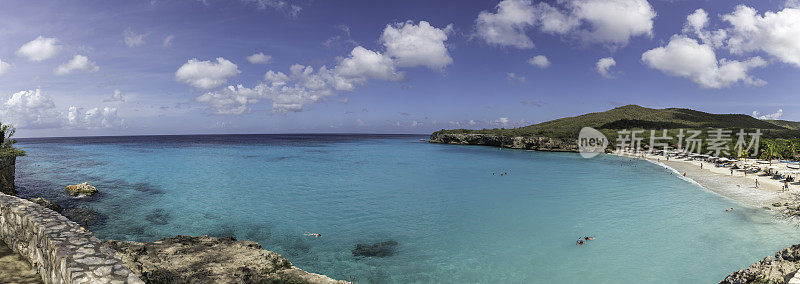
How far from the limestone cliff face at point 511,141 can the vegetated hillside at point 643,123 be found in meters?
4.55

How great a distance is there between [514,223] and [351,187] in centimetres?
1958

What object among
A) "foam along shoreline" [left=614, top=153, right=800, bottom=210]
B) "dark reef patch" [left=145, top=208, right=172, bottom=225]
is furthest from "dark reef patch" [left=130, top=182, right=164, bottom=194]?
"foam along shoreline" [left=614, top=153, right=800, bottom=210]

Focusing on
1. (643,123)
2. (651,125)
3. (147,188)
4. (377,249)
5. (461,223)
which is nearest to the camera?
(377,249)

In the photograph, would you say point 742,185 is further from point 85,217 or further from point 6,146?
point 6,146

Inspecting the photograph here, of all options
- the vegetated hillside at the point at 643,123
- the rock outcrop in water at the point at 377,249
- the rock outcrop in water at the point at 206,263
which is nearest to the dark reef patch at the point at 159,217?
the rock outcrop in water at the point at 206,263

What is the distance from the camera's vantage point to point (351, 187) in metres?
35.8

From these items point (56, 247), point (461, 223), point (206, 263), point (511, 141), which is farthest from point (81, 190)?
point (511, 141)

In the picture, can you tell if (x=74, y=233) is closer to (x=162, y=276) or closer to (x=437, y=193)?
(x=162, y=276)

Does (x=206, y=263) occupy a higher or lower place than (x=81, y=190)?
higher

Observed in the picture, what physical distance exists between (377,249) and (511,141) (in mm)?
104629

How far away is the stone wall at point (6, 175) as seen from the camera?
80.0ft

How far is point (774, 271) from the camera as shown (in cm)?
826

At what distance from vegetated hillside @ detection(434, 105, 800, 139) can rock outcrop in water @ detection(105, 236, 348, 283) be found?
10731cm

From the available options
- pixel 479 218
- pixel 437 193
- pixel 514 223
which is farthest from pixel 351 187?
pixel 514 223
